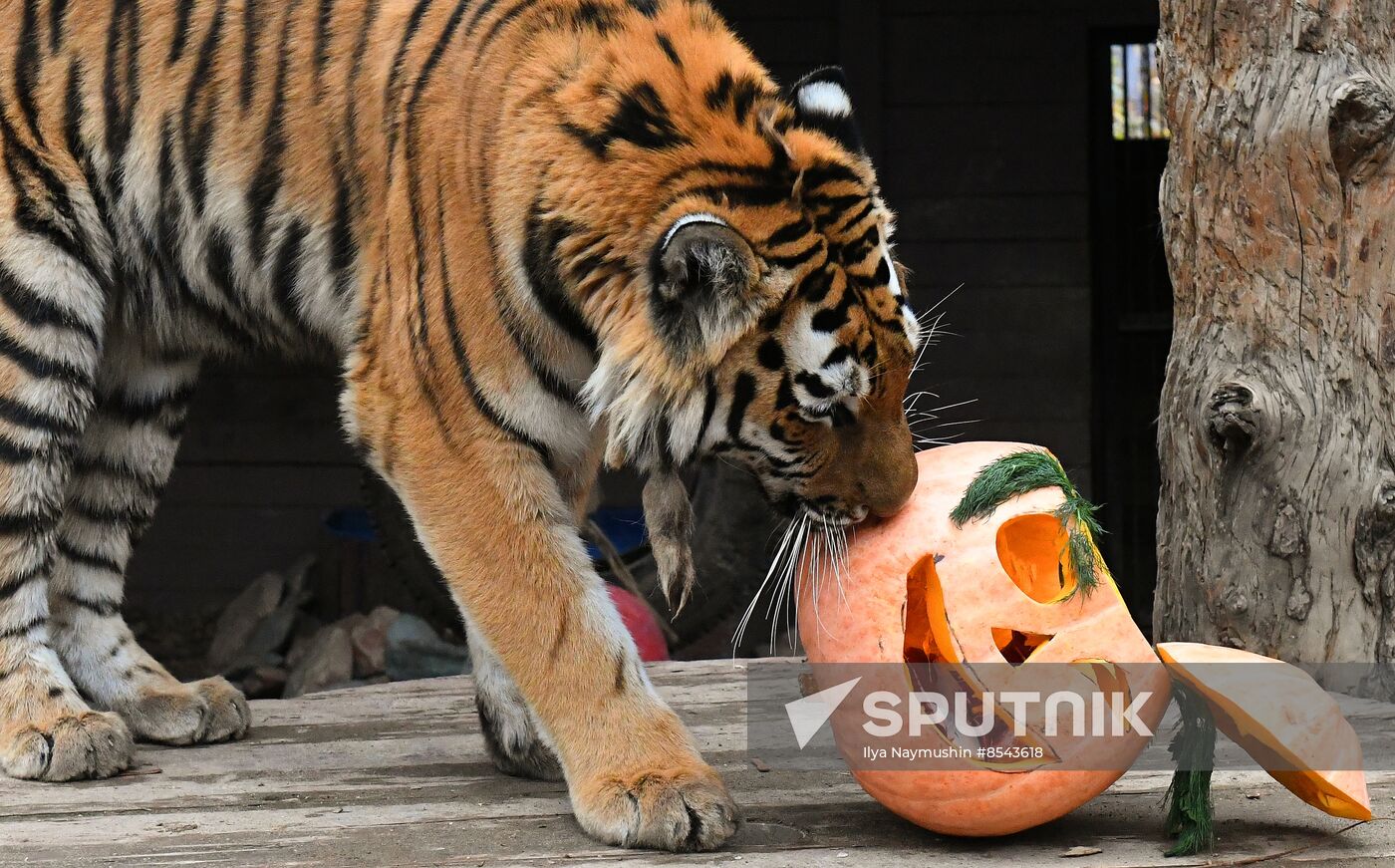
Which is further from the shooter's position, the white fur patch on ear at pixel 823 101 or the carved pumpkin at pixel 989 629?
the white fur patch on ear at pixel 823 101

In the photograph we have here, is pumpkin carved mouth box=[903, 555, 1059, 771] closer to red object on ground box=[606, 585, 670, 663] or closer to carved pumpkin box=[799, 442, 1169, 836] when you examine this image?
carved pumpkin box=[799, 442, 1169, 836]

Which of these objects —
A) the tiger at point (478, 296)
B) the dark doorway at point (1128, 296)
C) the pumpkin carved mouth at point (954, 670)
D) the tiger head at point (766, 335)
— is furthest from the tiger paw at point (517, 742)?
the dark doorway at point (1128, 296)

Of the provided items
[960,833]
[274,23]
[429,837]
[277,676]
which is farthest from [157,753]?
[277,676]

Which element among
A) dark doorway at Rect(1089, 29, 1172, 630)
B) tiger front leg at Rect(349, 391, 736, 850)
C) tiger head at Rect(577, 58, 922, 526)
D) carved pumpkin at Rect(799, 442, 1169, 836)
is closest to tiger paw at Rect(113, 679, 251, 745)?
tiger front leg at Rect(349, 391, 736, 850)

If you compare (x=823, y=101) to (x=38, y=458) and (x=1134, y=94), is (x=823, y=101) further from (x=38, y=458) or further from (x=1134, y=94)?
(x=1134, y=94)

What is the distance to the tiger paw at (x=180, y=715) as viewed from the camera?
340 centimetres

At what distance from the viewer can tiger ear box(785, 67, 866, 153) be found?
8.87ft

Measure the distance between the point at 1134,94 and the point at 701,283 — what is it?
201 inches

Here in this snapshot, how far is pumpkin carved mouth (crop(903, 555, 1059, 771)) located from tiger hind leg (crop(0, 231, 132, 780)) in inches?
67.4

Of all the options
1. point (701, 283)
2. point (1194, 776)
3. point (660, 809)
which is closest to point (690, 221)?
point (701, 283)

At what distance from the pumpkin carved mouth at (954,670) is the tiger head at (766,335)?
0.52 feet

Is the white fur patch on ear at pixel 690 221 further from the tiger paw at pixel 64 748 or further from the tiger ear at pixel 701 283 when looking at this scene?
the tiger paw at pixel 64 748

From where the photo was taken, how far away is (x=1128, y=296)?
276 inches

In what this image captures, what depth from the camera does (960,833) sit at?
2389 millimetres
